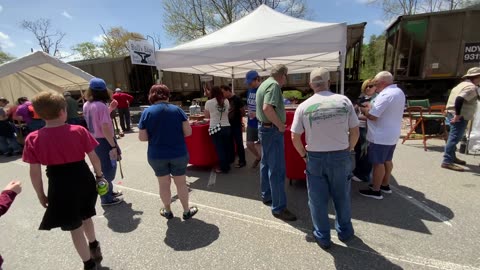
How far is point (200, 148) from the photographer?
4738 millimetres

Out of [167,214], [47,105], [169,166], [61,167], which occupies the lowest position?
[167,214]

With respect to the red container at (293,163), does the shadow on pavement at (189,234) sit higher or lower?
lower

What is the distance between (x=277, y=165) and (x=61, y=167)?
2.01m

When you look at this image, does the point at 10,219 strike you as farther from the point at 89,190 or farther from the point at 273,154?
the point at 273,154

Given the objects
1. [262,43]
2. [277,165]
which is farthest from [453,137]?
[262,43]

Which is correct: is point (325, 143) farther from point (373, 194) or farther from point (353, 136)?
point (373, 194)

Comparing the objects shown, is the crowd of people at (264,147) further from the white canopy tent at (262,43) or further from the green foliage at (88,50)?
the green foliage at (88,50)

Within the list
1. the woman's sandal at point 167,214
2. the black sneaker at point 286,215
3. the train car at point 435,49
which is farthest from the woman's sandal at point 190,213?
the train car at point 435,49

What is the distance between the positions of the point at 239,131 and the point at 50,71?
7.46m

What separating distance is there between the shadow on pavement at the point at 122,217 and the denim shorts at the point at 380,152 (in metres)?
3.06

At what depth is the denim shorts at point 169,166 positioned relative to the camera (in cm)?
269

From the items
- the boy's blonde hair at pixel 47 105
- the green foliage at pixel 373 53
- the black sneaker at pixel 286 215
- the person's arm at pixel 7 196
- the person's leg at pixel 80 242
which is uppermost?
the green foliage at pixel 373 53

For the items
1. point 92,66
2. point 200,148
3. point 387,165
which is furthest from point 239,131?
point 92,66

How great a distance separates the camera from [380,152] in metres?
3.10
